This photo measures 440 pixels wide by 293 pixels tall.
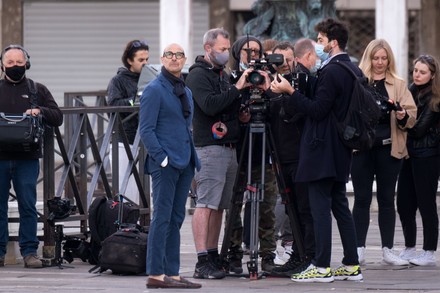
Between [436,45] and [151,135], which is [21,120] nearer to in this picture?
[151,135]

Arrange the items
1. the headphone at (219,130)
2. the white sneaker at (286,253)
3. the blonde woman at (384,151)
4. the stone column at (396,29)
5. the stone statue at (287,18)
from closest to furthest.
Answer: the headphone at (219,130) → the blonde woman at (384,151) → the white sneaker at (286,253) → the stone statue at (287,18) → the stone column at (396,29)

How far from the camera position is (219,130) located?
1078 centimetres

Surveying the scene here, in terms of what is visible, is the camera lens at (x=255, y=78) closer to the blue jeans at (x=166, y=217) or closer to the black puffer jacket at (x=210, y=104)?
the black puffer jacket at (x=210, y=104)

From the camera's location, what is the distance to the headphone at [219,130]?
35.3 feet

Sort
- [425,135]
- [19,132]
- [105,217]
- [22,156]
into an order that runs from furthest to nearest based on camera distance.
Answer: [425,135]
[105,217]
[22,156]
[19,132]

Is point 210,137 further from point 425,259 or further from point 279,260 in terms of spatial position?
point 425,259

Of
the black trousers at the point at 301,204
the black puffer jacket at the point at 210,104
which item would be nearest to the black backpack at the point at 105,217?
the black puffer jacket at the point at 210,104

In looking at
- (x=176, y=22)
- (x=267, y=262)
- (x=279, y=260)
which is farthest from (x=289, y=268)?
(x=176, y=22)

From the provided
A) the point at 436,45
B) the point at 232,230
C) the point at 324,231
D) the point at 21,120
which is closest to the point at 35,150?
the point at 21,120

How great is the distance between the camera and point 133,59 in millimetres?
13969

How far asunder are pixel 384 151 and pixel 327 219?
55.2 inches

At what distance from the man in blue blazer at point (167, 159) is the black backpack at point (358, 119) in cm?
108

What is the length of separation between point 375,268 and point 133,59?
3511mm

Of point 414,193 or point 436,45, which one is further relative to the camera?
point 436,45
